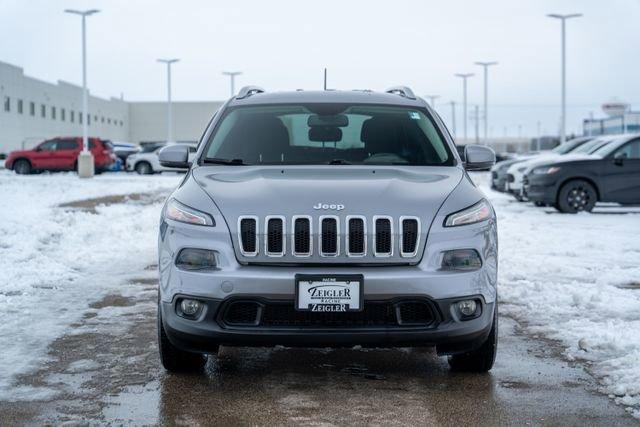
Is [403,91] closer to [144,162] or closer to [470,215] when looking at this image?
[470,215]

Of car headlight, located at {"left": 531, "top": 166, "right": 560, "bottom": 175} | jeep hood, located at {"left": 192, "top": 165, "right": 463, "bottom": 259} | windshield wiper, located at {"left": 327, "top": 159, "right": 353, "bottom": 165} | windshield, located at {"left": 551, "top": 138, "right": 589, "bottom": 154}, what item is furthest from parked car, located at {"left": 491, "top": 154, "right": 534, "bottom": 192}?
jeep hood, located at {"left": 192, "top": 165, "right": 463, "bottom": 259}

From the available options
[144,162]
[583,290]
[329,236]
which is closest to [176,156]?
[329,236]

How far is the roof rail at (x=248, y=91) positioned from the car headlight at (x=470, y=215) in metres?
2.29

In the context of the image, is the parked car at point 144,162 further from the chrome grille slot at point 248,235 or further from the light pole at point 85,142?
the chrome grille slot at point 248,235

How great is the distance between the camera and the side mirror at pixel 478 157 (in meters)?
5.87

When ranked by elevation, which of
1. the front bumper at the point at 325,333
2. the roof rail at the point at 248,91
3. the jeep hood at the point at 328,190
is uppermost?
the roof rail at the point at 248,91

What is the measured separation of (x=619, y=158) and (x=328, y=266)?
14437mm

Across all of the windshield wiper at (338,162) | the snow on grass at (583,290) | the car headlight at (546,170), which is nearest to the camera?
the snow on grass at (583,290)

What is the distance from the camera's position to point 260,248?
4461 mm

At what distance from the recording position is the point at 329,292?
4.36m

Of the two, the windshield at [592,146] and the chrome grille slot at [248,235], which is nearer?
the chrome grille slot at [248,235]

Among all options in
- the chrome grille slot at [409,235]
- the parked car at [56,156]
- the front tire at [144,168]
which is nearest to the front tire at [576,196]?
the chrome grille slot at [409,235]

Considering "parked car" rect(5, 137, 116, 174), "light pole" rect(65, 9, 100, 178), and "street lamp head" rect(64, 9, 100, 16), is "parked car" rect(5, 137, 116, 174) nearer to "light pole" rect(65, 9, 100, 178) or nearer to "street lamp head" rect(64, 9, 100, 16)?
"light pole" rect(65, 9, 100, 178)

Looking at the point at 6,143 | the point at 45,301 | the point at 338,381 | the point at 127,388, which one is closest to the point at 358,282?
the point at 338,381
